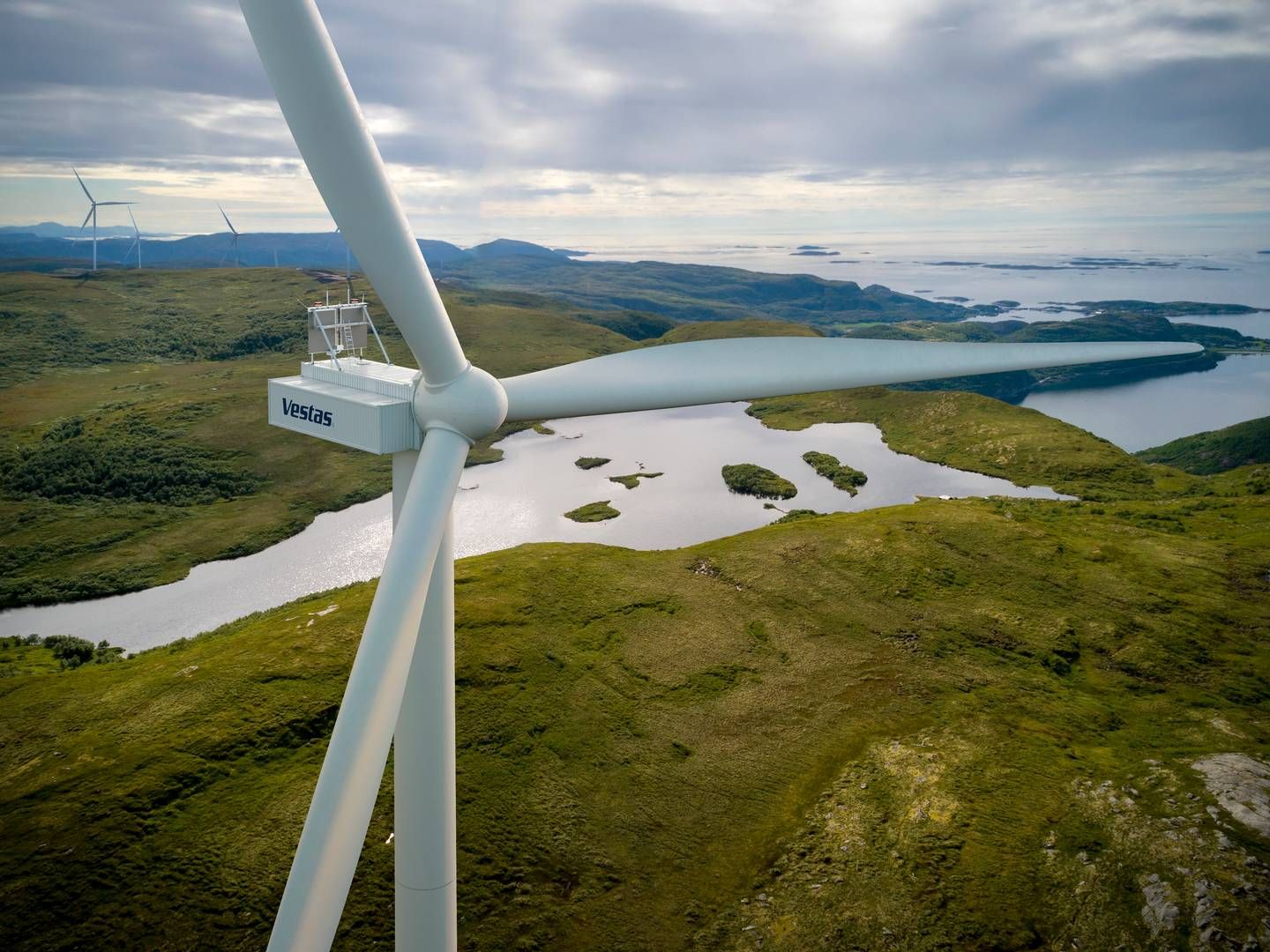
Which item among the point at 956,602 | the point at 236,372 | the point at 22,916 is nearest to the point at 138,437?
the point at 236,372

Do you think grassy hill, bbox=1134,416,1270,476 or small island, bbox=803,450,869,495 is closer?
small island, bbox=803,450,869,495

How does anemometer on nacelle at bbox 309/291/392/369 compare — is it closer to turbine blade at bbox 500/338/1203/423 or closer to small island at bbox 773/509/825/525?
turbine blade at bbox 500/338/1203/423

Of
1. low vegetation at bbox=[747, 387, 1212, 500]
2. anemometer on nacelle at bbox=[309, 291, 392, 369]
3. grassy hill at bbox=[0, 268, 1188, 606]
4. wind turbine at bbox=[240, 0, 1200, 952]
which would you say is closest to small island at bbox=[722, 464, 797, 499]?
low vegetation at bbox=[747, 387, 1212, 500]

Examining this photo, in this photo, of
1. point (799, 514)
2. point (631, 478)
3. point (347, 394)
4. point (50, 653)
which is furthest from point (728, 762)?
point (631, 478)

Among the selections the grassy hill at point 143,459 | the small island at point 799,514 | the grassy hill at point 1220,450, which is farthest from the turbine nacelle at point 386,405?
the grassy hill at point 1220,450

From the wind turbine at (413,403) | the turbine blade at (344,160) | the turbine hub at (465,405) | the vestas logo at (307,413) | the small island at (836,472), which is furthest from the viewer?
the small island at (836,472)

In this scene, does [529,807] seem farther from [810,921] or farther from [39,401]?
[39,401]

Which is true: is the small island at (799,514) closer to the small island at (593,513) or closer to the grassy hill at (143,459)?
the small island at (593,513)
